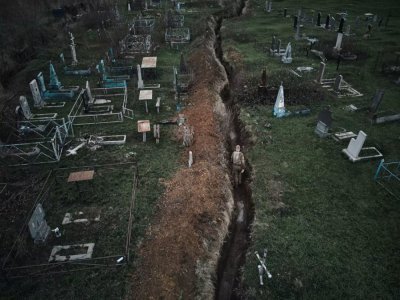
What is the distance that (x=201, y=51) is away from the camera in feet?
90.7

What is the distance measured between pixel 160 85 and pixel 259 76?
7.33 m

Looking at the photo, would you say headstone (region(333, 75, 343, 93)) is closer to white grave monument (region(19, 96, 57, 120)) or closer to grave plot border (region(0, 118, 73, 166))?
grave plot border (region(0, 118, 73, 166))

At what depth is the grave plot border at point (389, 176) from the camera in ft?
46.3

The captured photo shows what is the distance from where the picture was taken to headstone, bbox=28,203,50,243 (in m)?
11.4

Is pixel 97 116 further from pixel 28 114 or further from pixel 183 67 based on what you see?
pixel 183 67

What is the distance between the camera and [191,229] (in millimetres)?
12383

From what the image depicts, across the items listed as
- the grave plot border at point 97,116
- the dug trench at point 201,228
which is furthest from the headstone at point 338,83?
the grave plot border at point 97,116

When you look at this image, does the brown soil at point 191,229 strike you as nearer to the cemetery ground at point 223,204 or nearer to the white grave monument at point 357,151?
the cemetery ground at point 223,204

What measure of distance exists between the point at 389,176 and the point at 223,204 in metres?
7.57

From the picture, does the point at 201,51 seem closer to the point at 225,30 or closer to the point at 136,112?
the point at 225,30

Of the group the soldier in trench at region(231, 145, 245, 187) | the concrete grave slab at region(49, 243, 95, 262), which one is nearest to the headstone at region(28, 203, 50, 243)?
the concrete grave slab at region(49, 243, 95, 262)

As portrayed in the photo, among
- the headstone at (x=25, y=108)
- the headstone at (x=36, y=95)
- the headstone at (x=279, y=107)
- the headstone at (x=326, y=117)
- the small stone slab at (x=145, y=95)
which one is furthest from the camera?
the small stone slab at (x=145, y=95)

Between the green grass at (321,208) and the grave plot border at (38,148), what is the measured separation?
986 centimetres

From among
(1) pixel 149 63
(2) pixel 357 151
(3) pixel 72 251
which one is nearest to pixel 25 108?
(1) pixel 149 63
